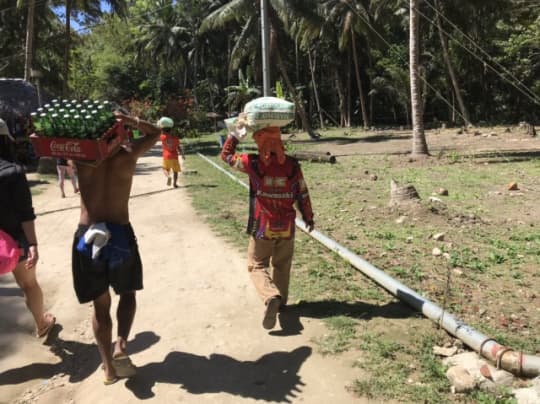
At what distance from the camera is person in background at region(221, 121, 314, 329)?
13.0 feet

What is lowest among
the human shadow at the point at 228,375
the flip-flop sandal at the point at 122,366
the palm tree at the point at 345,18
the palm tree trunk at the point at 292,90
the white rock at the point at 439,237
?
the human shadow at the point at 228,375

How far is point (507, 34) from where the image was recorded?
3033cm

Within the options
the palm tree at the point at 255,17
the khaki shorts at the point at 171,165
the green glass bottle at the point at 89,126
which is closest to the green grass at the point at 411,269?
the khaki shorts at the point at 171,165

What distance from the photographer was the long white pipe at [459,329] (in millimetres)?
3152

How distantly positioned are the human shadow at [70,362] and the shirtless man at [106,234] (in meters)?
0.64

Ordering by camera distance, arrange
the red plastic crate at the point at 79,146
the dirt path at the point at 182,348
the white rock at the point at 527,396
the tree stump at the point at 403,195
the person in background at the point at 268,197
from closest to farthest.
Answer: the white rock at the point at 527,396
the red plastic crate at the point at 79,146
the dirt path at the point at 182,348
the person in background at the point at 268,197
the tree stump at the point at 403,195

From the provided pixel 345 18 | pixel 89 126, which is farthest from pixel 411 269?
pixel 345 18

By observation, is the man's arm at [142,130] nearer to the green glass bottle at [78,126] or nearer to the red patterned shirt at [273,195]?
the green glass bottle at [78,126]

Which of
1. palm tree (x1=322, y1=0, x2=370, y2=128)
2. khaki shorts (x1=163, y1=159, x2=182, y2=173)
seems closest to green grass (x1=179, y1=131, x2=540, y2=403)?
khaki shorts (x1=163, y1=159, x2=182, y2=173)

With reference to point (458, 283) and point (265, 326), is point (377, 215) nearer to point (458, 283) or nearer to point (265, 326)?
point (458, 283)

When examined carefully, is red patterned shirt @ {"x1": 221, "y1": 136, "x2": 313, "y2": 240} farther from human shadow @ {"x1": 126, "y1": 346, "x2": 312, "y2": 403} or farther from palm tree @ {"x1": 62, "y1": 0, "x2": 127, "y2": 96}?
palm tree @ {"x1": 62, "y1": 0, "x2": 127, "y2": 96}

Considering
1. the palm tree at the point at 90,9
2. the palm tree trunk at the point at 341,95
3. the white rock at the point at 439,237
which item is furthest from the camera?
the palm tree trunk at the point at 341,95

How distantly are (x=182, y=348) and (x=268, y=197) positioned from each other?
4.41 feet

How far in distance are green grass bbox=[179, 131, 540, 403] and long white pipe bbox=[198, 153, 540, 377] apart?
Answer: 0.09 meters
